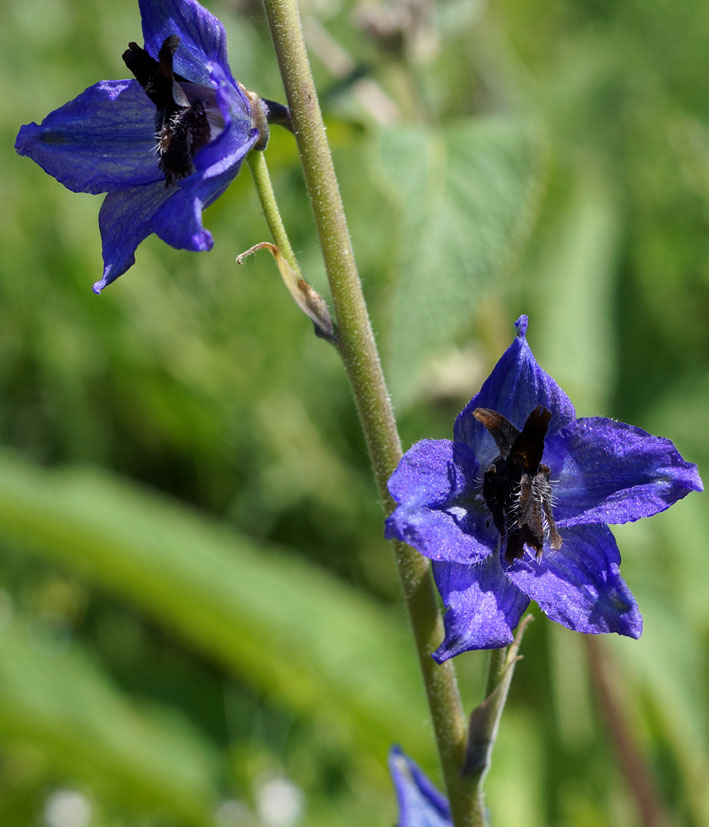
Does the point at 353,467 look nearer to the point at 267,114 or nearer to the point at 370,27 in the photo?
the point at 370,27

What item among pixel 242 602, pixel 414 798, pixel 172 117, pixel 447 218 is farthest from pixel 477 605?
pixel 242 602

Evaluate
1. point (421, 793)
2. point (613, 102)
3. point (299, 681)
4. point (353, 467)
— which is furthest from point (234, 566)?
point (613, 102)

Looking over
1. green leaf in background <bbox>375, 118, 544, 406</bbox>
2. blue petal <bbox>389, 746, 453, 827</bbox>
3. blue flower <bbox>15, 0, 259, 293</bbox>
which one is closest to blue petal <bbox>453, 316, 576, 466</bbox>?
blue flower <bbox>15, 0, 259, 293</bbox>

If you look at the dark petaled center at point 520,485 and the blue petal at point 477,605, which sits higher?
the dark petaled center at point 520,485

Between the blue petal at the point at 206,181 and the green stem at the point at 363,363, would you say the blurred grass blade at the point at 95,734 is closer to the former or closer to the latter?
the green stem at the point at 363,363

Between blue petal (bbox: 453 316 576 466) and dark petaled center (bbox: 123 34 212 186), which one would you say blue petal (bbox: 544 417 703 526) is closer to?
blue petal (bbox: 453 316 576 466)

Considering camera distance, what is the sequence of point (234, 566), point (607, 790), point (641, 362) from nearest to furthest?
point (607, 790) < point (234, 566) < point (641, 362)

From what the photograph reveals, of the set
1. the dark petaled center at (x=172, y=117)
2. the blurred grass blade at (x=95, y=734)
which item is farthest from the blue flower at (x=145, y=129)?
the blurred grass blade at (x=95, y=734)
